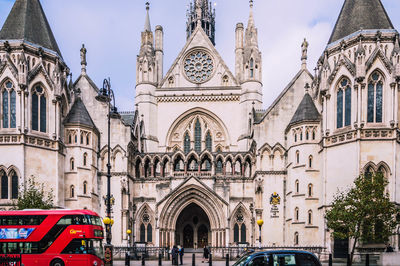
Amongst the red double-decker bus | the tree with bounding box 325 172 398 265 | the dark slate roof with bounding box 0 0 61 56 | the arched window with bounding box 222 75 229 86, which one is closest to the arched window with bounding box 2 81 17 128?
the dark slate roof with bounding box 0 0 61 56

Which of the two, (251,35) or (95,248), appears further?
(251,35)

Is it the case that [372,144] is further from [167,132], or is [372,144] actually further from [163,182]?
[167,132]

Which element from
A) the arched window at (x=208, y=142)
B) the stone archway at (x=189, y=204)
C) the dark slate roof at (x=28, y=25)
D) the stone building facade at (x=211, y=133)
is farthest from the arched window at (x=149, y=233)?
the dark slate roof at (x=28, y=25)

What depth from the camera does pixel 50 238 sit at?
25.5 m

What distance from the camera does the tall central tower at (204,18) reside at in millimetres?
85294

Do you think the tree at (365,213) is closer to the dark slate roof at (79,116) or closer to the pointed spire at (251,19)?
the dark slate roof at (79,116)

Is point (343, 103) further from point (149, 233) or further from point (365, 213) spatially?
point (149, 233)

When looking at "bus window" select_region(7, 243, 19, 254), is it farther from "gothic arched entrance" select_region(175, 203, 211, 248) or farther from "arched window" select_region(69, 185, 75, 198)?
"gothic arched entrance" select_region(175, 203, 211, 248)

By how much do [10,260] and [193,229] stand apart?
110 feet

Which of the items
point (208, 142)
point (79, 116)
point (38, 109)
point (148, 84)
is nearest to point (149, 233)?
point (208, 142)

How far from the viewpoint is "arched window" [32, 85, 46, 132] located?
136 ft

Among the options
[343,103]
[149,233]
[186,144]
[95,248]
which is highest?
[343,103]

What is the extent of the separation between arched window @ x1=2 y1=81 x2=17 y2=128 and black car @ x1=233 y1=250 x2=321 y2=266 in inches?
1117

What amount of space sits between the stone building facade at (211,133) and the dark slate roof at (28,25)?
118 millimetres
